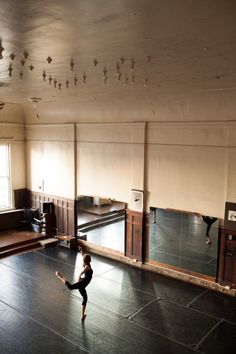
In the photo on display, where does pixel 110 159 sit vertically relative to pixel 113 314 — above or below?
above

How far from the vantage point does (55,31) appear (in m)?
3.07

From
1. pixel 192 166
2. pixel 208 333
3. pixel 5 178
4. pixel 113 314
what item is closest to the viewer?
pixel 208 333

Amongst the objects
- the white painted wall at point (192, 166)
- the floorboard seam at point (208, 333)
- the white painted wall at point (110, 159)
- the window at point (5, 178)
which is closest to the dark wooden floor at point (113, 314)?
the floorboard seam at point (208, 333)

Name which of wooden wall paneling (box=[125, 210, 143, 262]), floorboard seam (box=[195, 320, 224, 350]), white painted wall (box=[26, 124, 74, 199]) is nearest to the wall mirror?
wooden wall paneling (box=[125, 210, 143, 262])

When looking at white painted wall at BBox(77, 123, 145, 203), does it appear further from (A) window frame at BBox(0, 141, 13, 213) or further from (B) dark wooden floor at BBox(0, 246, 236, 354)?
(A) window frame at BBox(0, 141, 13, 213)

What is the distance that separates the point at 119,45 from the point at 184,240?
570cm

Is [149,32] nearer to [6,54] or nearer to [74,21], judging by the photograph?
[74,21]

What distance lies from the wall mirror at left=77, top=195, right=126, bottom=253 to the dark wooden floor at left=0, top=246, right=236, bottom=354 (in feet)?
3.49

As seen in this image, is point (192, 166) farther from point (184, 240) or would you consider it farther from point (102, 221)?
point (102, 221)

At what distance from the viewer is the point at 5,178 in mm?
11516

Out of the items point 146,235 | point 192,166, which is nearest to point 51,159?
point 146,235

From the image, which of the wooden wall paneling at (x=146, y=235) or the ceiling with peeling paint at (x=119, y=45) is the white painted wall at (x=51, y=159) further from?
the ceiling with peeling paint at (x=119, y=45)

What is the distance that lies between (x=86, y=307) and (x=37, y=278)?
1.86 m

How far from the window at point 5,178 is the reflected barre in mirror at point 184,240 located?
559 cm
